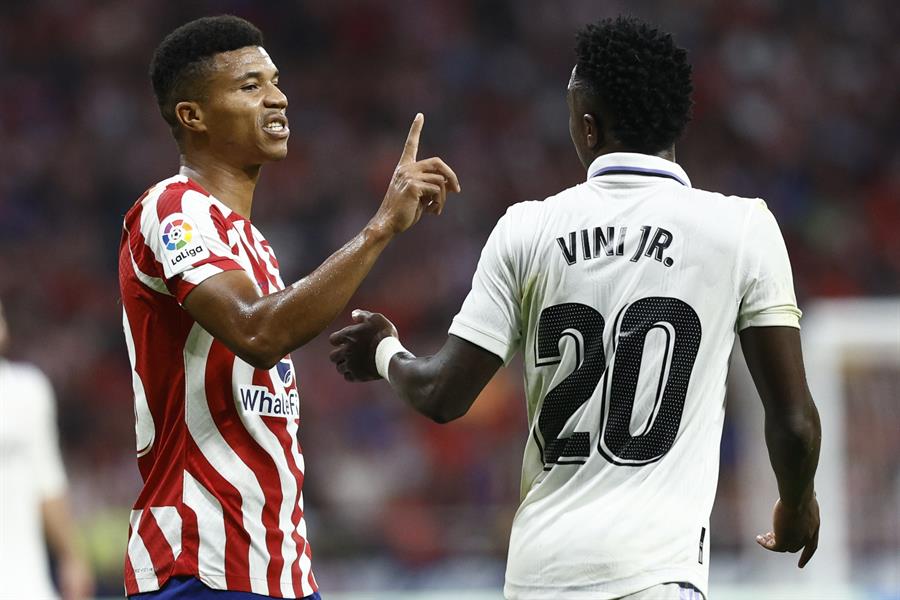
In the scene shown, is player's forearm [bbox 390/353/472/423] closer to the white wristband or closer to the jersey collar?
the white wristband

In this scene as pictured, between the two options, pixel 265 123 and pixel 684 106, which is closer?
pixel 684 106

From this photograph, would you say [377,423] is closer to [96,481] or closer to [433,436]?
[433,436]

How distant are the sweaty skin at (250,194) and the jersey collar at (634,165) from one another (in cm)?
45

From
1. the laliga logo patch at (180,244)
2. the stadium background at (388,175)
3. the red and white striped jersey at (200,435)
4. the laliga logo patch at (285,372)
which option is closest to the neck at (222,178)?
the red and white striped jersey at (200,435)

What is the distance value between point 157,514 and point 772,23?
1427cm

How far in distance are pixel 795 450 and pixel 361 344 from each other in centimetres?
121

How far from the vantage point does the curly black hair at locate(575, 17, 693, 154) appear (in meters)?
3.14

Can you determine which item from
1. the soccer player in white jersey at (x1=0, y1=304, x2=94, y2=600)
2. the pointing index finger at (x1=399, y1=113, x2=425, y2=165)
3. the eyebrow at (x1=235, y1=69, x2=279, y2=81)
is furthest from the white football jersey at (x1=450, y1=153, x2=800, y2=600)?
the soccer player in white jersey at (x1=0, y1=304, x2=94, y2=600)

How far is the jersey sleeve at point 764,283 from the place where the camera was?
9.98ft

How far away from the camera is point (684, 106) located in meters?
3.19

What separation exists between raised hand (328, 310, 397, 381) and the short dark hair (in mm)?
810

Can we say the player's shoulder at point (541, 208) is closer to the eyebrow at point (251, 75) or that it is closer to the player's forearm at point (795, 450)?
the player's forearm at point (795, 450)

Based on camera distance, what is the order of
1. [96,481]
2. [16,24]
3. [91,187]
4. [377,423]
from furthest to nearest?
[16,24], [91,187], [377,423], [96,481]

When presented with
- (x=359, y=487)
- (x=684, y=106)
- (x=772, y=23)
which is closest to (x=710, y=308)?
(x=684, y=106)
